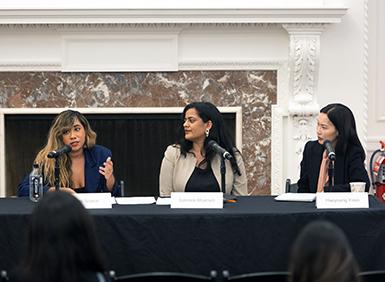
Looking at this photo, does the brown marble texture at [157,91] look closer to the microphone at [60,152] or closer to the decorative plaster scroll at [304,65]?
the decorative plaster scroll at [304,65]

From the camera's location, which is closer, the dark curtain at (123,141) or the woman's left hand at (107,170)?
the woman's left hand at (107,170)

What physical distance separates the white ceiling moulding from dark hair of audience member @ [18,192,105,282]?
3.32 meters

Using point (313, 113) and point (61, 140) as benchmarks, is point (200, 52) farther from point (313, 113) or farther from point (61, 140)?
point (61, 140)

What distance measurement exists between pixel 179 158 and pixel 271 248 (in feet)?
3.28

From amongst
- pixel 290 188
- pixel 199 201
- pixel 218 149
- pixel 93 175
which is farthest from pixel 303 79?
pixel 199 201

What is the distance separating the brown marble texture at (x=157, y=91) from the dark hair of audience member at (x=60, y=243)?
3415mm

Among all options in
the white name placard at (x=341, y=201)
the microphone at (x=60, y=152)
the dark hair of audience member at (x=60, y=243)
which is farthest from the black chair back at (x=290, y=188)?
the dark hair of audience member at (x=60, y=243)

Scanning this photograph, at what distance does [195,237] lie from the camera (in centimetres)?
330

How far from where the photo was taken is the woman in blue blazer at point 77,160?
3991mm

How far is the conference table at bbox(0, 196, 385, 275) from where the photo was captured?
3297 millimetres

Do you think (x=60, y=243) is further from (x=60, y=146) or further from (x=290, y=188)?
(x=290, y=188)

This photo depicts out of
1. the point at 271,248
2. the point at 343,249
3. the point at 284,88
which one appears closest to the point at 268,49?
the point at 284,88

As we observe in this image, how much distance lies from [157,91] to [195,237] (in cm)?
232

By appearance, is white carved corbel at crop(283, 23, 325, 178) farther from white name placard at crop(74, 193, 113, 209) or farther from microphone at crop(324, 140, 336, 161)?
white name placard at crop(74, 193, 113, 209)
